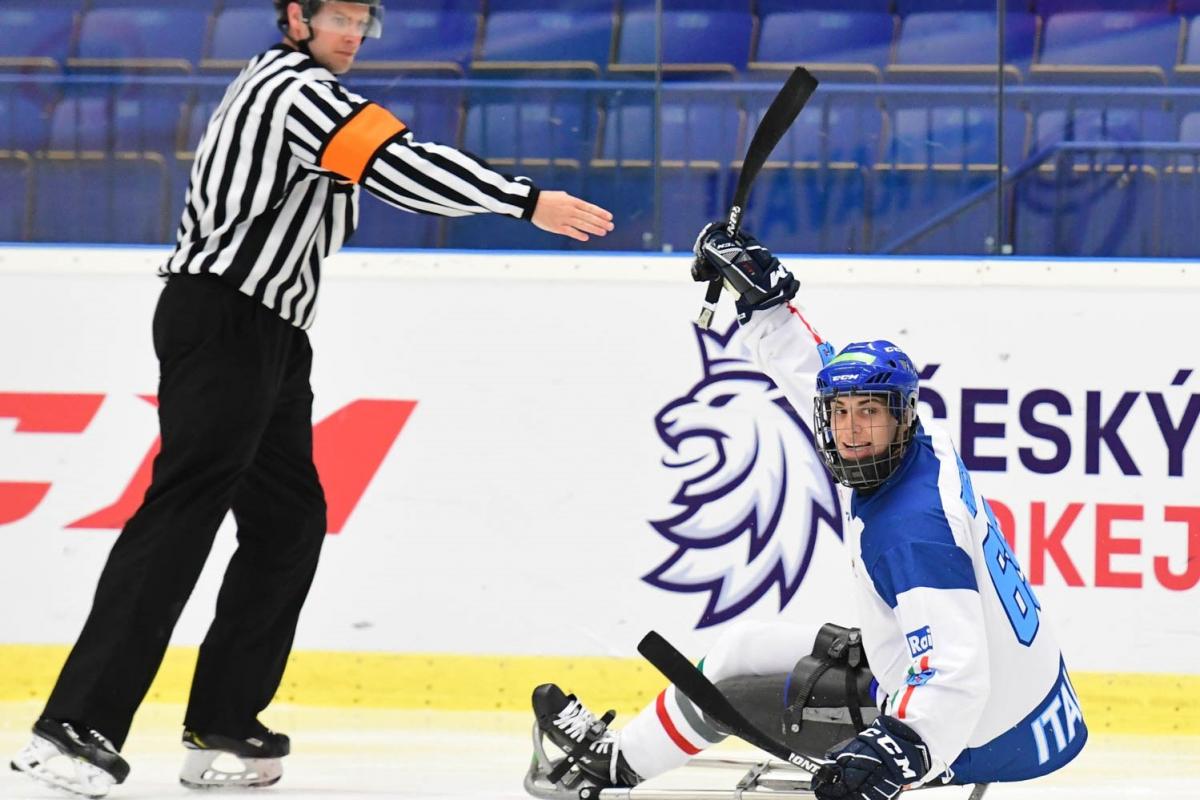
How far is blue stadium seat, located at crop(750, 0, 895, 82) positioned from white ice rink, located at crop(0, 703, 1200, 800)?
5.14ft

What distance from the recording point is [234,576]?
119 inches

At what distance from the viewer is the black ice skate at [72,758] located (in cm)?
270

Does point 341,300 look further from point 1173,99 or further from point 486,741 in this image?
Result: point 1173,99

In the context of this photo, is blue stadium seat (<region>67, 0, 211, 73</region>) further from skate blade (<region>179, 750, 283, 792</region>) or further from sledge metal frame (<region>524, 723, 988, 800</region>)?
sledge metal frame (<region>524, 723, 988, 800</region>)

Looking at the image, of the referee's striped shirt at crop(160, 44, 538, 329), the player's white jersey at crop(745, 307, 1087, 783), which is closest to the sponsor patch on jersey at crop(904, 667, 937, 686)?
the player's white jersey at crop(745, 307, 1087, 783)

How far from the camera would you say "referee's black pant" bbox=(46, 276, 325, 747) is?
9.05ft

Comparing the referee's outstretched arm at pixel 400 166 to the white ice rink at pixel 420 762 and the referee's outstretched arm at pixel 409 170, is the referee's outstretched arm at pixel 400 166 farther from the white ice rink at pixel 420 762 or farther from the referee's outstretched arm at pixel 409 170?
the white ice rink at pixel 420 762

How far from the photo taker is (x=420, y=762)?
3303 mm

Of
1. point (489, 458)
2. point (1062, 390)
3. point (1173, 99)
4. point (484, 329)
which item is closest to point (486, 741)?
point (489, 458)

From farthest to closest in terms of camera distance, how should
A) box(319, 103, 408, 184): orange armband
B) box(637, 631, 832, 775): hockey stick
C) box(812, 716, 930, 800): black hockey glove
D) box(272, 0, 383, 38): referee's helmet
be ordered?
box(272, 0, 383, 38): referee's helmet
box(319, 103, 408, 184): orange armband
box(637, 631, 832, 775): hockey stick
box(812, 716, 930, 800): black hockey glove

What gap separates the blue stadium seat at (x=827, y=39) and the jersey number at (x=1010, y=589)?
1.97 meters

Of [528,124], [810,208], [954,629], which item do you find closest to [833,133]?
[810,208]

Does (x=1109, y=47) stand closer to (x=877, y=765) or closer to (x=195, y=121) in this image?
(x=195, y=121)

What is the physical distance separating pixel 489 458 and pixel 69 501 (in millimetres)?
935
